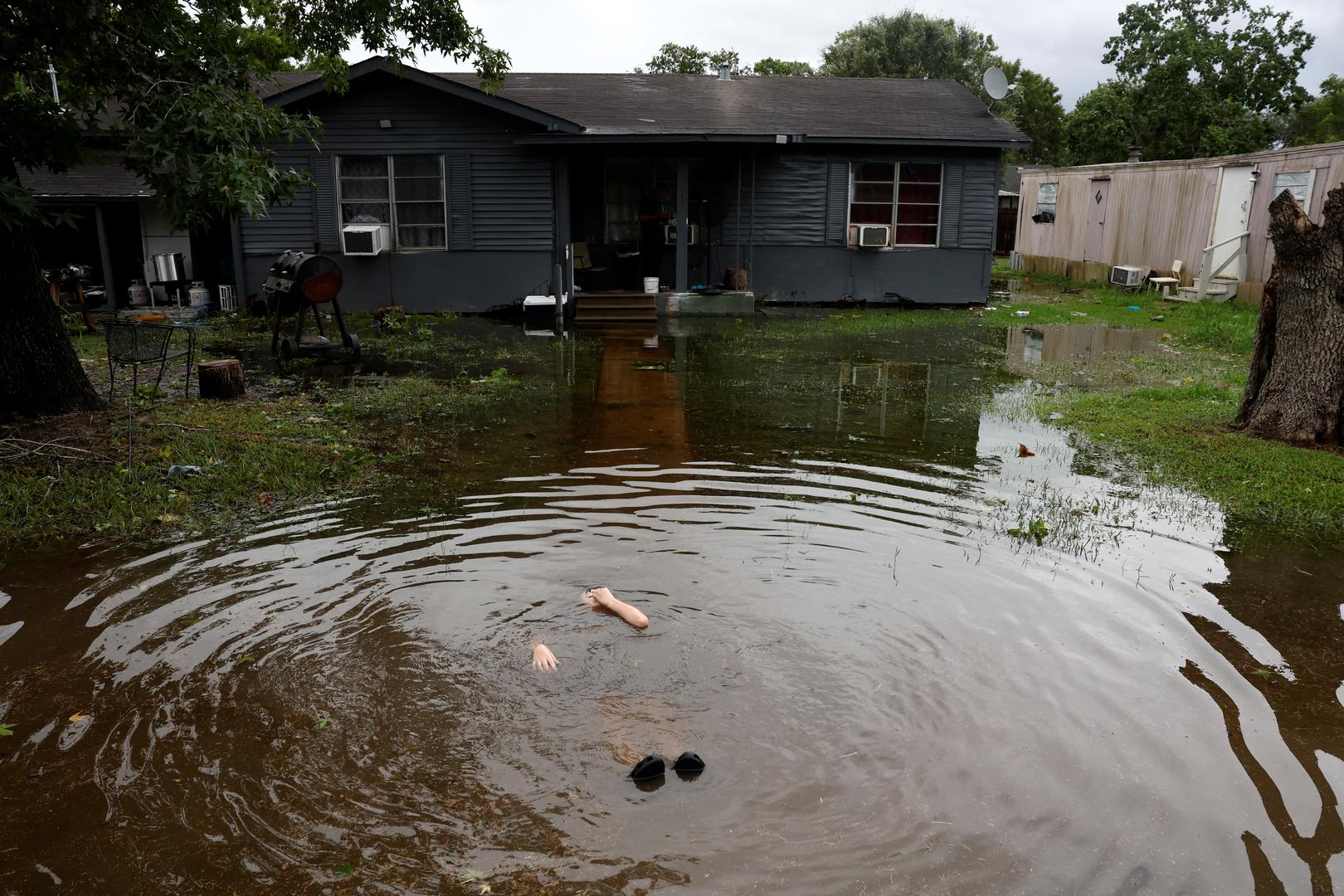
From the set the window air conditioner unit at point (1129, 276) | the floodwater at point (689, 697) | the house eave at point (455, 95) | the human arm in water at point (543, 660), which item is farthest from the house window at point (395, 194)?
the window air conditioner unit at point (1129, 276)

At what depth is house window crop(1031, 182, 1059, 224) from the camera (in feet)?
90.0

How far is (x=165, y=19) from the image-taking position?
805cm

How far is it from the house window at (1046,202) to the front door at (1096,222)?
2.39 metres

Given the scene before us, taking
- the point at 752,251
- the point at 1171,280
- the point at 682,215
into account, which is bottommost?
the point at 1171,280

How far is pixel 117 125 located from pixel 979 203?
48.8 feet

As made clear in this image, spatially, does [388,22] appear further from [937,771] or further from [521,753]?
[937,771]

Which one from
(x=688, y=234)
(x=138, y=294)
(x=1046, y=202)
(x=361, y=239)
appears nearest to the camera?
(x=361, y=239)

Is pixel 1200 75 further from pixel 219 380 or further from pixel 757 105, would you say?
pixel 219 380

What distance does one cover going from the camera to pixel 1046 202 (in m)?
28.0

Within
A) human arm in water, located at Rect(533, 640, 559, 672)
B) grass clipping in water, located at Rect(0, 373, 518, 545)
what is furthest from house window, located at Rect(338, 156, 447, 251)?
human arm in water, located at Rect(533, 640, 559, 672)

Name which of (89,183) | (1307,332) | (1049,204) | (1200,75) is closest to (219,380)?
(89,183)

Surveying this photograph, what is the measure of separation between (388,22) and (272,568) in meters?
6.99

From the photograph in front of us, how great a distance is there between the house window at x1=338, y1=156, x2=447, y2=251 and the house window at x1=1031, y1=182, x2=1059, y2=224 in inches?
699

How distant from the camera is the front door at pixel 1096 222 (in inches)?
954
